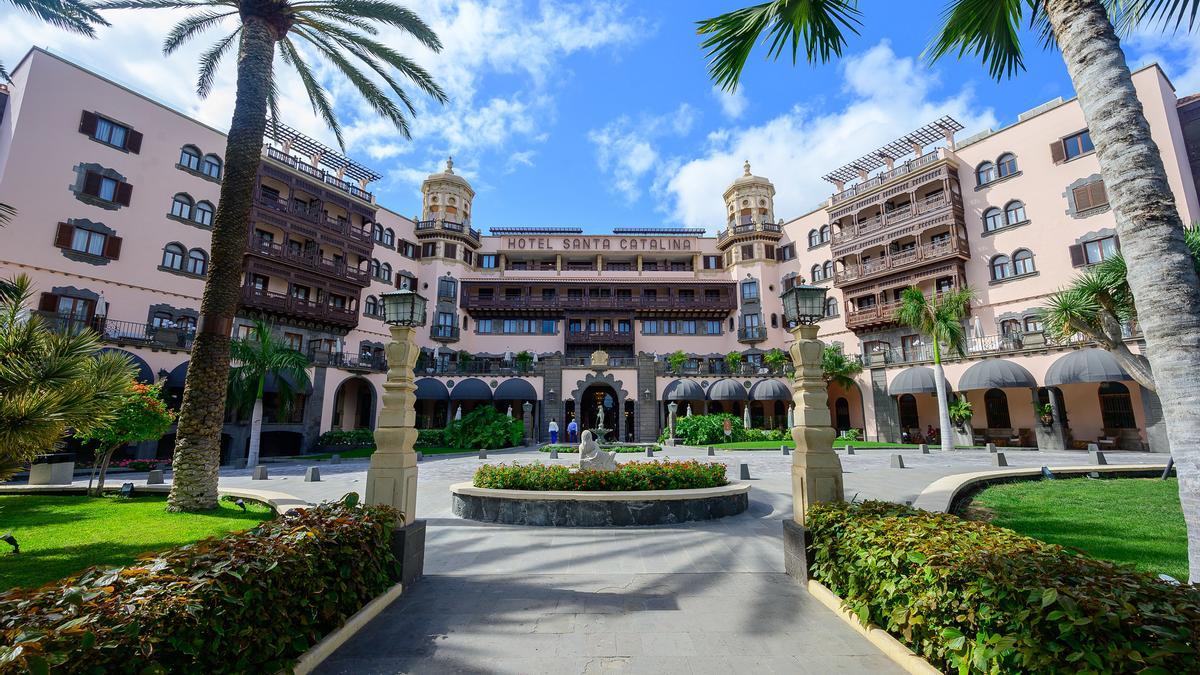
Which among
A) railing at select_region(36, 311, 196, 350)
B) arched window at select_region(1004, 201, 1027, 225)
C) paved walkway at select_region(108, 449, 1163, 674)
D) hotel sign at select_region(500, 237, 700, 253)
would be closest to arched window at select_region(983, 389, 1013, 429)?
arched window at select_region(1004, 201, 1027, 225)

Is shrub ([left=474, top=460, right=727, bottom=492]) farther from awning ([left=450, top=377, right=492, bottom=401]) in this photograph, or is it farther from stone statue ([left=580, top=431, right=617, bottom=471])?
awning ([left=450, top=377, right=492, bottom=401])

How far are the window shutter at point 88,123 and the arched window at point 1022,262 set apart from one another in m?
47.8

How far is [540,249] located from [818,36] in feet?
125

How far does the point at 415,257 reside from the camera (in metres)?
39.7

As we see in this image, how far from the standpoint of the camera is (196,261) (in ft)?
86.1

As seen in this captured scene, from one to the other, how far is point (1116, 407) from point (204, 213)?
48059 mm

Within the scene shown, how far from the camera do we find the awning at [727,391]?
33531mm

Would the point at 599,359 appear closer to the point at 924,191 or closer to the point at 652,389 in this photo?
the point at 652,389

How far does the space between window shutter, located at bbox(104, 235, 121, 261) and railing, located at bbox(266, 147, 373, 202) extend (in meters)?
9.73

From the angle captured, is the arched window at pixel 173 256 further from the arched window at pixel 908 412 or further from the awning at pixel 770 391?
the arched window at pixel 908 412

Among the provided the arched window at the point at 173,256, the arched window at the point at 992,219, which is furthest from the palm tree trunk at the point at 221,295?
the arched window at the point at 992,219

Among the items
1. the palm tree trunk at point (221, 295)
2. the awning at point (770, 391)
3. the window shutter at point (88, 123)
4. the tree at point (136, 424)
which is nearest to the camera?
the palm tree trunk at point (221, 295)

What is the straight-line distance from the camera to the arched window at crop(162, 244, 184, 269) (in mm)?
25141

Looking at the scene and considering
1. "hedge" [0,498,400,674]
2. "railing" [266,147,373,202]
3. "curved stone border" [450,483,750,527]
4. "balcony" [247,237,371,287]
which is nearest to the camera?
"hedge" [0,498,400,674]
